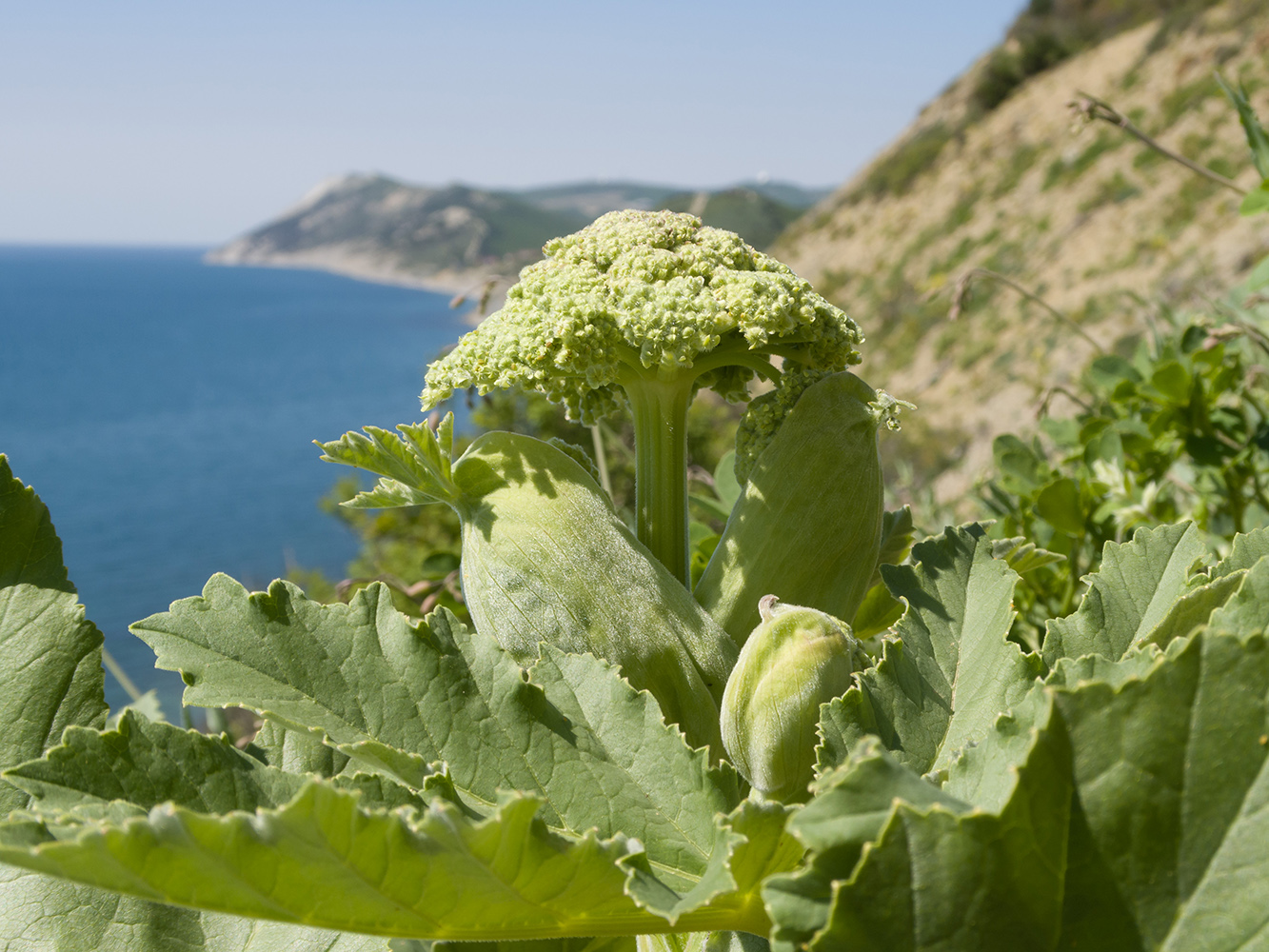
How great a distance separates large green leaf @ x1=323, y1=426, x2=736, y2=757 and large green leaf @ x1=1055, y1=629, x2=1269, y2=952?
0.43m

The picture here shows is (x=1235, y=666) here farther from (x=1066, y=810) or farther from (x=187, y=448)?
(x=187, y=448)

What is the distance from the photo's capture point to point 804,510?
38.1 inches

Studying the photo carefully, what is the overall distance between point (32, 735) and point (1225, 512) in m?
2.18

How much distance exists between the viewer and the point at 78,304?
335 ft

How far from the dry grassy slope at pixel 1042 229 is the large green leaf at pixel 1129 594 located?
10.1 metres

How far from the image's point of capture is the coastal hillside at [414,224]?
57.1 meters

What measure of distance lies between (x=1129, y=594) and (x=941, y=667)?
0.19 m

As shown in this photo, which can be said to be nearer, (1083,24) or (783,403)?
(783,403)

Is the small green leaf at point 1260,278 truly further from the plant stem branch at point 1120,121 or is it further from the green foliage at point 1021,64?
the green foliage at point 1021,64

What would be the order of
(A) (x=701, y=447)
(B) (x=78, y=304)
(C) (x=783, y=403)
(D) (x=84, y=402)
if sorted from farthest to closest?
(B) (x=78, y=304) → (D) (x=84, y=402) → (A) (x=701, y=447) → (C) (x=783, y=403)

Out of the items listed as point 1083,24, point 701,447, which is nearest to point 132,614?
point 701,447

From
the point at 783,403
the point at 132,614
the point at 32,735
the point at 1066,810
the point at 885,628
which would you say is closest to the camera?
the point at 1066,810

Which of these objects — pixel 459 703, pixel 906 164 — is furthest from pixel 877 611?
pixel 906 164

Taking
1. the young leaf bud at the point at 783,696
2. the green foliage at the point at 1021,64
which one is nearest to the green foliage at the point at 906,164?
the green foliage at the point at 1021,64
